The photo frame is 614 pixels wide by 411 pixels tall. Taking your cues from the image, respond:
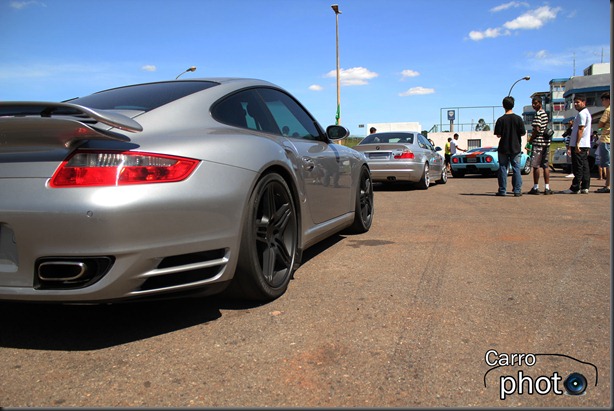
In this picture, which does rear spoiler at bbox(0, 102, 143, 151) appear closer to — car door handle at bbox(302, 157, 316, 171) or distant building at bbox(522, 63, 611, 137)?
car door handle at bbox(302, 157, 316, 171)

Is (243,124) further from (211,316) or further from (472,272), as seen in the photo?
(472,272)

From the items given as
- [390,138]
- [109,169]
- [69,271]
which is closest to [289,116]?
[109,169]

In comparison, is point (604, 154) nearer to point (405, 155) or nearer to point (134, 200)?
point (405, 155)

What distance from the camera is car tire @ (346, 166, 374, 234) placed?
528 cm

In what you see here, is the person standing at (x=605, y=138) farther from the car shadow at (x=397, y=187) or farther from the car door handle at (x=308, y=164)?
the car door handle at (x=308, y=164)

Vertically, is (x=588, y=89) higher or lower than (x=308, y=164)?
higher

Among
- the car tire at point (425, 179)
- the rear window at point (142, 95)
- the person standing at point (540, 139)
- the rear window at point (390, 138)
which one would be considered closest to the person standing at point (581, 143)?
the person standing at point (540, 139)

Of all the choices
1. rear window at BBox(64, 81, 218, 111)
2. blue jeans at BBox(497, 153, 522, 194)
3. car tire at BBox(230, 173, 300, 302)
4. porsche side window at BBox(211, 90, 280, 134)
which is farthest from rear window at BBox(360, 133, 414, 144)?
rear window at BBox(64, 81, 218, 111)

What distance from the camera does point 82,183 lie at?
7.44 ft

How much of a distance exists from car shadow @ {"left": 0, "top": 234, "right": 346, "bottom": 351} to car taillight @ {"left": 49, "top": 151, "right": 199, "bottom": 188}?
2.11 feet

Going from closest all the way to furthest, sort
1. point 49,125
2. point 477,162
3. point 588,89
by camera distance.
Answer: point 49,125, point 477,162, point 588,89

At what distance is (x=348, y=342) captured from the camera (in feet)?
8.23

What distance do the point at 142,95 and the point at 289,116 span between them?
1.31 metres

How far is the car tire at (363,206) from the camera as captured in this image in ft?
17.3
